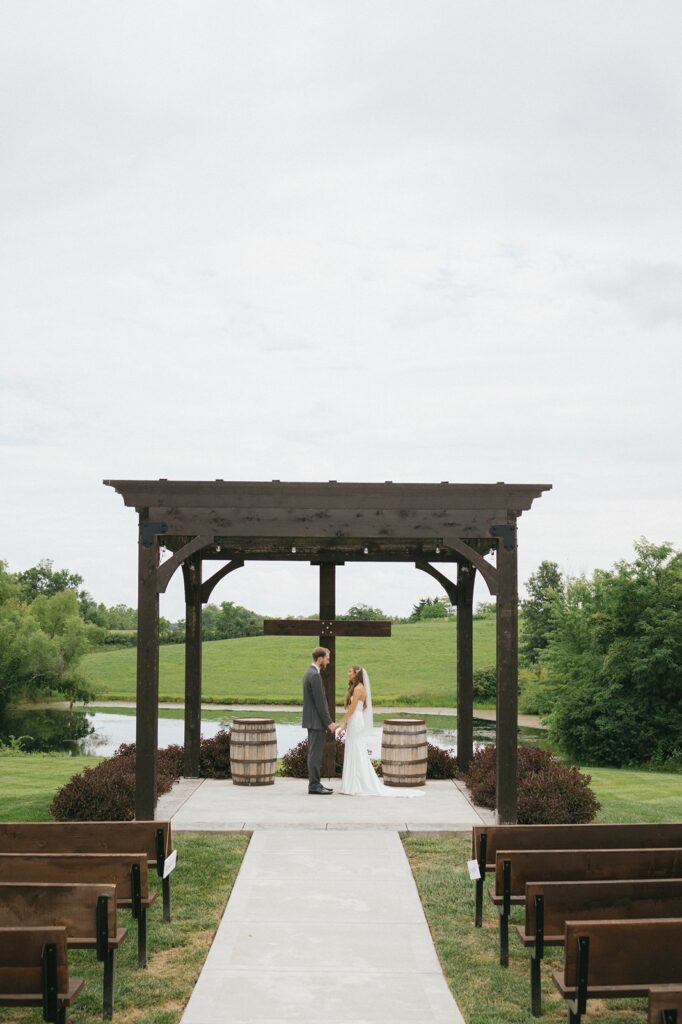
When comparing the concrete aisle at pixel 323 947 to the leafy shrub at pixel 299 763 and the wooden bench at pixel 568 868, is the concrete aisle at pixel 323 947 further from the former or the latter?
the leafy shrub at pixel 299 763

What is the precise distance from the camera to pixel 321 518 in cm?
1344

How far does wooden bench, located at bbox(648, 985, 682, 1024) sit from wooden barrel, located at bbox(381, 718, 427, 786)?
33.5 ft

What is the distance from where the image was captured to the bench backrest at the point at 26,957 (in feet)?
19.2

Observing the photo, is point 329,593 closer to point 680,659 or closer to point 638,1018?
point 638,1018

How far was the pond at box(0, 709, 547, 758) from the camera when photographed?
119ft

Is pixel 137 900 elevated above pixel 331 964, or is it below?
above

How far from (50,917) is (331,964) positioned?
7.25 ft

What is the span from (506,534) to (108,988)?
25.5 ft

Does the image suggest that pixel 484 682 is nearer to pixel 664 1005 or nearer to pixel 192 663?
pixel 192 663

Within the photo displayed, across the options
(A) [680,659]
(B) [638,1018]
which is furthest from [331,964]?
(A) [680,659]

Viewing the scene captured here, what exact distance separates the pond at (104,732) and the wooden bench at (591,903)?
23.9 metres

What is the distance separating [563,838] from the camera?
8789 mm

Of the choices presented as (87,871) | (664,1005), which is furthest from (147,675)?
(664,1005)

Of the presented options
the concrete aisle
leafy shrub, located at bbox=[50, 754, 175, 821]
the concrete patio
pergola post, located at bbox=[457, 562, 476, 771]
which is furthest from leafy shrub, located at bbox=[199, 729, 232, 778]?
the concrete aisle
